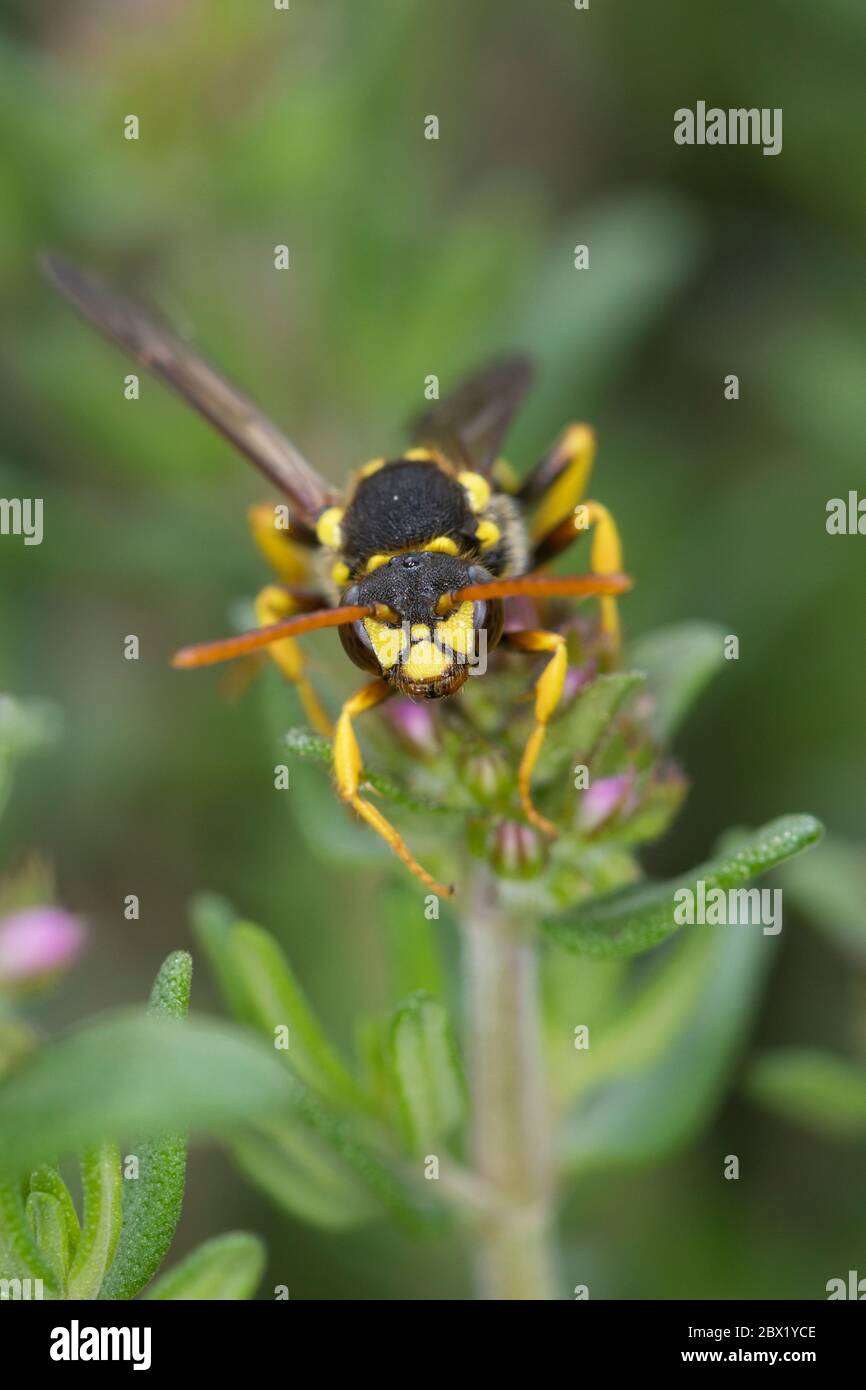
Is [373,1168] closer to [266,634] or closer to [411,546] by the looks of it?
[266,634]

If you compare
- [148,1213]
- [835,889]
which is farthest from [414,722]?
[835,889]

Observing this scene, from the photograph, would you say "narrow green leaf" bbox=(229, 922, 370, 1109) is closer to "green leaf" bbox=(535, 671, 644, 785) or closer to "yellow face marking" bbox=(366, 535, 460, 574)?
"green leaf" bbox=(535, 671, 644, 785)

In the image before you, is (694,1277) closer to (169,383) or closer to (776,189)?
(169,383)

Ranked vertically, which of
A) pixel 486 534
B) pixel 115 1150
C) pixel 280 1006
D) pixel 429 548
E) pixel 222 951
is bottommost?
pixel 115 1150

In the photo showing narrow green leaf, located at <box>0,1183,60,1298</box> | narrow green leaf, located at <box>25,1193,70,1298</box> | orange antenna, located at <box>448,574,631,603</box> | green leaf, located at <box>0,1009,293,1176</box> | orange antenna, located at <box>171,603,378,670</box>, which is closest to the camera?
green leaf, located at <box>0,1009,293,1176</box>

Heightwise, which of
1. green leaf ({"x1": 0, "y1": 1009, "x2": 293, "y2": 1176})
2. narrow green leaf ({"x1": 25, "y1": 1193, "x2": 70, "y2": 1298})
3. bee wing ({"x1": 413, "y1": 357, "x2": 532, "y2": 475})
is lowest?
narrow green leaf ({"x1": 25, "y1": 1193, "x2": 70, "y2": 1298})

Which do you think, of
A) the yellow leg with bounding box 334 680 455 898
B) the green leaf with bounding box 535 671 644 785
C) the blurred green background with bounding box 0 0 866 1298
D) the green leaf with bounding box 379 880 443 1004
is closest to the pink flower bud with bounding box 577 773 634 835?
the green leaf with bounding box 535 671 644 785
